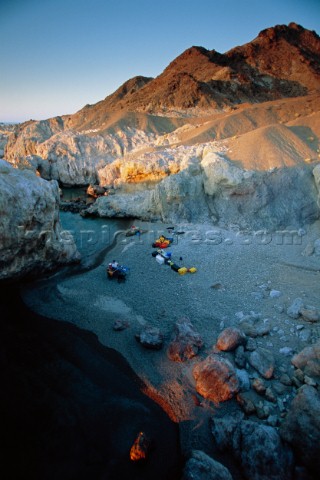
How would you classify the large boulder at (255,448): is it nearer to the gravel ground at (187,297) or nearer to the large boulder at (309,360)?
the gravel ground at (187,297)

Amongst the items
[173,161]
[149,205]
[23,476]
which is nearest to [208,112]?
[173,161]

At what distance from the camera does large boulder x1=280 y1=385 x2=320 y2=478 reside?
7.04 m

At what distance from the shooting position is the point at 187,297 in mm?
13875

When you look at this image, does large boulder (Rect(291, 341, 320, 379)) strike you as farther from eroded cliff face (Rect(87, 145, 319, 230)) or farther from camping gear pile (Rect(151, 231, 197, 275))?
eroded cliff face (Rect(87, 145, 319, 230))

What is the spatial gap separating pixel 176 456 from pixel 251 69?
8784cm

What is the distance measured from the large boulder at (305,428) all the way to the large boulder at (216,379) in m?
1.79

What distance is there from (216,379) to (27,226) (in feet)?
38.5

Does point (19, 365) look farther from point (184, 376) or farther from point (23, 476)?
point (184, 376)

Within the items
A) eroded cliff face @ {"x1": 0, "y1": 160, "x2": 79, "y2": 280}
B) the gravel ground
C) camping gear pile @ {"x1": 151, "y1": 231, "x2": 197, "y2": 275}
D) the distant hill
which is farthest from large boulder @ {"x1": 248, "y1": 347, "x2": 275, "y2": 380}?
the distant hill

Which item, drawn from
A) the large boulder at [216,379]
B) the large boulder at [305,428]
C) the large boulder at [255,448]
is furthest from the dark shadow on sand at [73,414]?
the large boulder at [305,428]

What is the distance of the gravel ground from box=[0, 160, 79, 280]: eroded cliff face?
1359 millimetres

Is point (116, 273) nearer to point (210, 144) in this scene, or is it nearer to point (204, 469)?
point (204, 469)

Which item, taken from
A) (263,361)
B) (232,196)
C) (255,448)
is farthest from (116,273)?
(232,196)

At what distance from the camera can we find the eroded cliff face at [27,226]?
13352 mm
